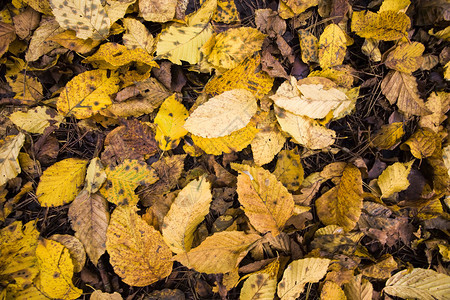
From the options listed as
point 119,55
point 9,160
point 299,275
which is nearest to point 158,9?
point 119,55

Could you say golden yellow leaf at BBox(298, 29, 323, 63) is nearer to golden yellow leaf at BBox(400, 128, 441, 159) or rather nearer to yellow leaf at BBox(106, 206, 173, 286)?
golden yellow leaf at BBox(400, 128, 441, 159)

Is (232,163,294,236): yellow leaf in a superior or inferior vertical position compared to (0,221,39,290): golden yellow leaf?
superior

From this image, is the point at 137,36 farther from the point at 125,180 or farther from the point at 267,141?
A: the point at 267,141

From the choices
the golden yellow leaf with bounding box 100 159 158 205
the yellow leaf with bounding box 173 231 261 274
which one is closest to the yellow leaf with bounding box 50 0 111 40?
the golden yellow leaf with bounding box 100 159 158 205

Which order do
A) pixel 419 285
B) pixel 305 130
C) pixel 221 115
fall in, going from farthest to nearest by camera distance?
pixel 419 285
pixel 305 130
pixel 221 115

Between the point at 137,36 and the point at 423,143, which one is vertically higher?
the point at 137,36

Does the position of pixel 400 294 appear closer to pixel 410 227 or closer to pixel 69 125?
pixel 410 227

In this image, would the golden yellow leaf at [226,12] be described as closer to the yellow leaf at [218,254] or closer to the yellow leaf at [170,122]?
the yellow leaf at [170,122]
